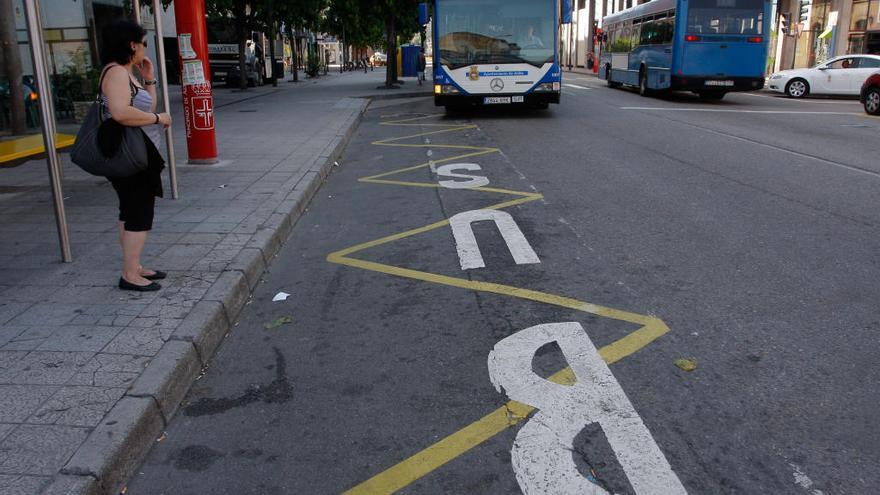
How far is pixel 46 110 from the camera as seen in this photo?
525 cm

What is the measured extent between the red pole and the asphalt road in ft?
8.44

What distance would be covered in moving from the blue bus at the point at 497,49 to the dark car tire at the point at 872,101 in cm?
843

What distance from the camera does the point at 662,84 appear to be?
2144cm

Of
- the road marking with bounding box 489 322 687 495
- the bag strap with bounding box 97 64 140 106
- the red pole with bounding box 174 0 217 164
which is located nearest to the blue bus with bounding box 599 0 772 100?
the red pole with bounding box 174 0 217 164

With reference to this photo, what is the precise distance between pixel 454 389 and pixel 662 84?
65.0 feet

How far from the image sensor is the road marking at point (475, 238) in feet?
18.6

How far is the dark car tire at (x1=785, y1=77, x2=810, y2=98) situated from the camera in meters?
24.6

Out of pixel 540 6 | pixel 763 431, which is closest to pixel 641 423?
pixel 763 431

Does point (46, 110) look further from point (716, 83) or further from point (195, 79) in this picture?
point (716, 83)

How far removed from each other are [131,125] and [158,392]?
195 centimetres

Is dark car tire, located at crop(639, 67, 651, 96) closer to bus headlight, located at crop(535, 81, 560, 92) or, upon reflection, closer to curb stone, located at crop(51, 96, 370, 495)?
bus headlight, located at crop(535, 81, 560, 92)

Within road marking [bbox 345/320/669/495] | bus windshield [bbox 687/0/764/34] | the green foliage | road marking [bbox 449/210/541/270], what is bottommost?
road marking [bbox 345/320/669/495]

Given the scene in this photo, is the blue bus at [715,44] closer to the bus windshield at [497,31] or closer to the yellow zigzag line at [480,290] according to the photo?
the bus windshield at [497,31]

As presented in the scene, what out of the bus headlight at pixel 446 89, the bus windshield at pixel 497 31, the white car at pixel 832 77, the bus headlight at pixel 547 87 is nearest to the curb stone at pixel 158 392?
the bus headlight at pixel 446 89
